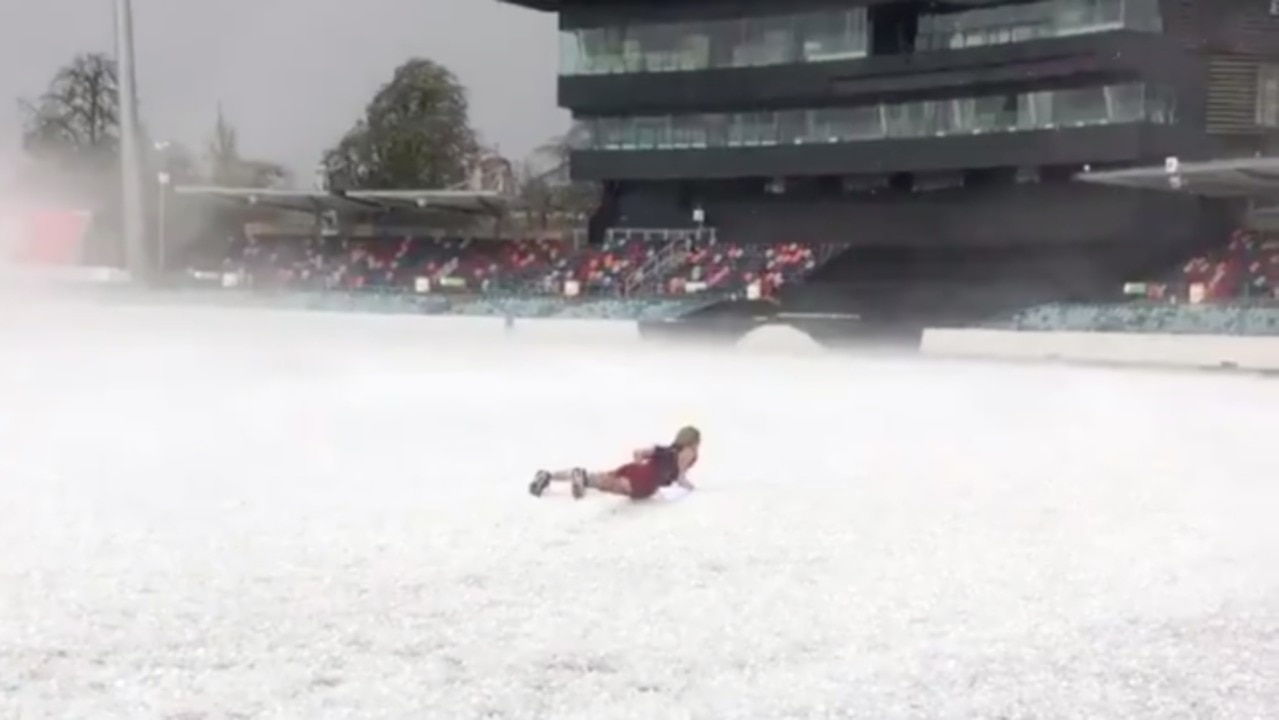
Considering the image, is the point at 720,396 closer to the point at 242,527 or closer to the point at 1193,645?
the point at 242,527

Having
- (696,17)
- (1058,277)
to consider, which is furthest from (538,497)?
(696,17)

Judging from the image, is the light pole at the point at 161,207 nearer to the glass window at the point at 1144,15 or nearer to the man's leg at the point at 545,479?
the glass window at the point at 1144,15

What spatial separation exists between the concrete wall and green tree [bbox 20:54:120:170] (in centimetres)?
2532

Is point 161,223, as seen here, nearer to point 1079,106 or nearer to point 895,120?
point 895,120

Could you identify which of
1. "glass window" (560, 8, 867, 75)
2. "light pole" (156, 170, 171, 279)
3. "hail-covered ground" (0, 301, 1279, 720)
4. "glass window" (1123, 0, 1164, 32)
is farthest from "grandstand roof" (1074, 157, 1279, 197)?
"light pole" (156, 170, 171, 279)

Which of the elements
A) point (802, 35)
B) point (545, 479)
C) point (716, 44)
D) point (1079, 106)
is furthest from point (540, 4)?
point (545, 479)

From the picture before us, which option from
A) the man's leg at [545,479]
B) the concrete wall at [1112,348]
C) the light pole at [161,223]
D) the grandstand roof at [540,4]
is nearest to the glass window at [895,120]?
the grandstand roof at [540,4]

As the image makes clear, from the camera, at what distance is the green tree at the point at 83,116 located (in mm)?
39156

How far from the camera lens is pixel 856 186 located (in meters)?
40.7

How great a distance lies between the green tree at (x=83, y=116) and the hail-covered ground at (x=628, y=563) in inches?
1029

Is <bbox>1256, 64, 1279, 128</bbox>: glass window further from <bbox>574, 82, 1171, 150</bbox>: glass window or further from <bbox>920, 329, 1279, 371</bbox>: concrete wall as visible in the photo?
<bbox>920, 329, 1279, 371</bbox>: concrete wall

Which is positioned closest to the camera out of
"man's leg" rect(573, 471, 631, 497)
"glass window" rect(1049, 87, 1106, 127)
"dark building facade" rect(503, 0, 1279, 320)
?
"man's leg" rect(573, 471, 631, 497)

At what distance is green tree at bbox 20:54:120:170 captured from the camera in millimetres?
39156

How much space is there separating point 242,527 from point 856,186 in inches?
1336
